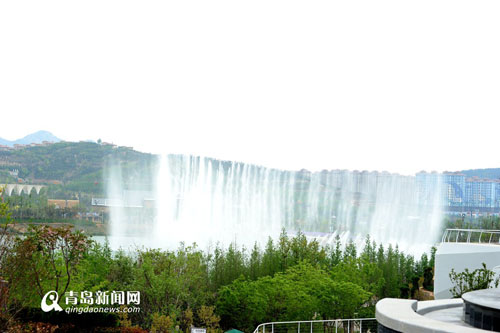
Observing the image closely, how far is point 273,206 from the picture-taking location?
3409 cm

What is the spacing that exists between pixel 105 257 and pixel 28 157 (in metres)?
26.2

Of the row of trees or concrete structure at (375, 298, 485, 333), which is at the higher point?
concrete structure at (375, 298, 485, 333)

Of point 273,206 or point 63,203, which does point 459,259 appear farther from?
point 63,203

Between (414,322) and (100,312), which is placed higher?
(414,322)

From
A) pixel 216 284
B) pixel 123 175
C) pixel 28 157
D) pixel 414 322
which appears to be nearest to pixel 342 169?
pixel 123 175

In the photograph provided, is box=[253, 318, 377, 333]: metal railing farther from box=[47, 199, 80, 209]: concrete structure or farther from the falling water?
box=[47, 199, 80, 209]: concrete structure

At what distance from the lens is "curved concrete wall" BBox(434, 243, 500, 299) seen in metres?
14.3

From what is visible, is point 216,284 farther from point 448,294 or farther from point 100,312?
point 448,294

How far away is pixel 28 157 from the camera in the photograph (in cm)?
3966
